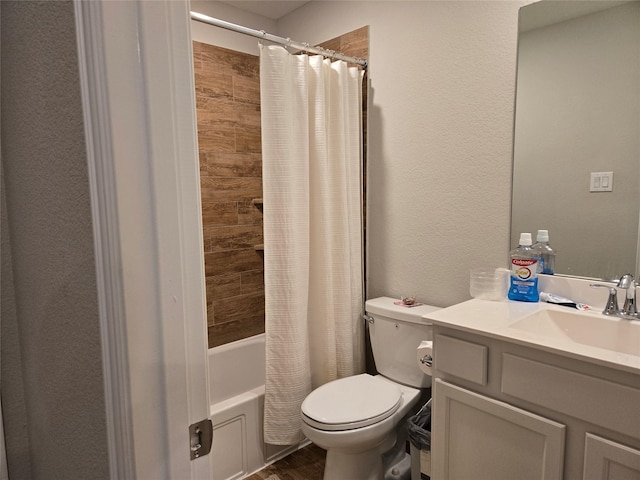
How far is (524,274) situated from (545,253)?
0.48ft

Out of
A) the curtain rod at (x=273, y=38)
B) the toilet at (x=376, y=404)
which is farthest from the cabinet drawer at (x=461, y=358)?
the curtain rod at (x=273, y=38)

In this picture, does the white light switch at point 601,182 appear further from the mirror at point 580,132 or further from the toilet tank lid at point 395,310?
the toilet tank lid at point 395,310

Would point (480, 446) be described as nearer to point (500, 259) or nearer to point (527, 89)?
point (500, 259)

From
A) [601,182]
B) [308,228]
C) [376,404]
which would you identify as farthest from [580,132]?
[376,404]

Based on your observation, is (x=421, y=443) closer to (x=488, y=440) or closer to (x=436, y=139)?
(x=488, y=440)

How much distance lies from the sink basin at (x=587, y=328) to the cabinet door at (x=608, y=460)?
0.35m

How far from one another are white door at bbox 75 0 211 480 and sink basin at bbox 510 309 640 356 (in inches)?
44.9

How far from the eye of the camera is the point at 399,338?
197cm

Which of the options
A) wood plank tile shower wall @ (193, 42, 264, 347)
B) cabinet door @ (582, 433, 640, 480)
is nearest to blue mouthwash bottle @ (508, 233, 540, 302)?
cabinet door @ (582, 433, 640, 480)

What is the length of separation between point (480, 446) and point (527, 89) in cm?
130

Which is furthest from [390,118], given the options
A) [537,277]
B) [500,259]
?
[537,277]

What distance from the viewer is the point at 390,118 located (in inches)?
85.1

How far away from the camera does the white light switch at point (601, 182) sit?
1.47m

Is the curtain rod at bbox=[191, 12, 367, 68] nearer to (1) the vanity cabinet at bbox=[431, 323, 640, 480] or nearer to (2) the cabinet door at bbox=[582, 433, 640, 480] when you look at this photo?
(1) the vanity cabinet at bbox=[431, 323, 640, 480]
